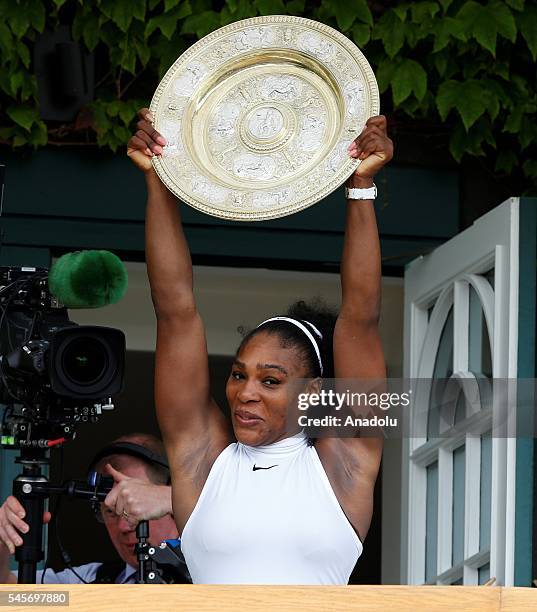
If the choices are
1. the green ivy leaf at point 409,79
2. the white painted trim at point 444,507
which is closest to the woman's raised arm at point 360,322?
the white painted trim at point 444,507

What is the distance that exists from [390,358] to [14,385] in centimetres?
215

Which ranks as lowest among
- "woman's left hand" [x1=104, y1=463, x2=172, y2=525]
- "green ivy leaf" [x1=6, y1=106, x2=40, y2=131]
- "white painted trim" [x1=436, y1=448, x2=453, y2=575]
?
"woman's left hand" [x1=104, y1=463, x2=172, y2=525]

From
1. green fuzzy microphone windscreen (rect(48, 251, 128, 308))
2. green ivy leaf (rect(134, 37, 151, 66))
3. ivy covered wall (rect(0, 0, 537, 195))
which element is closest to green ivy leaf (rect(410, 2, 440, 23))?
ivy covered wall (rect(0, 0, 537, 195))

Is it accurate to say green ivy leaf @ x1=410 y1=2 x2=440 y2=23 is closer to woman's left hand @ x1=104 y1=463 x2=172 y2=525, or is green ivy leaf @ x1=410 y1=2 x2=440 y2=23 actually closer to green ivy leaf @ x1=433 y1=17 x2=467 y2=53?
green ivy leaf @ x1=433 y1=17 x2=467 y2=53

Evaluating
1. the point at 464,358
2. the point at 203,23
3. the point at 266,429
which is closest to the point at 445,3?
the point at 203,23

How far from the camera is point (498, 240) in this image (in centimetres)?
352

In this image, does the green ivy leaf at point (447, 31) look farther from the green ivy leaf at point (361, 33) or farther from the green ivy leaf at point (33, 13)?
the green ivy leaf at point (33, 13)

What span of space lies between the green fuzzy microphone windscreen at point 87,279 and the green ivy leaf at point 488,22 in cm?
133

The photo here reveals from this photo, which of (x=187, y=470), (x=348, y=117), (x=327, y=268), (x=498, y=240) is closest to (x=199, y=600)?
(x=187, y=470)

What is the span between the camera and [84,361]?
279 cm

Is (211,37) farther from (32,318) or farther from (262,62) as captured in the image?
(32,318)

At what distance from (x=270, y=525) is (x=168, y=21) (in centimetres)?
148

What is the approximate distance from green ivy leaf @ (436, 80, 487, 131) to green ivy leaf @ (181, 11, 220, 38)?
0.59 metres

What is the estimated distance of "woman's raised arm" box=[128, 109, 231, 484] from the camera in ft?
9.46
